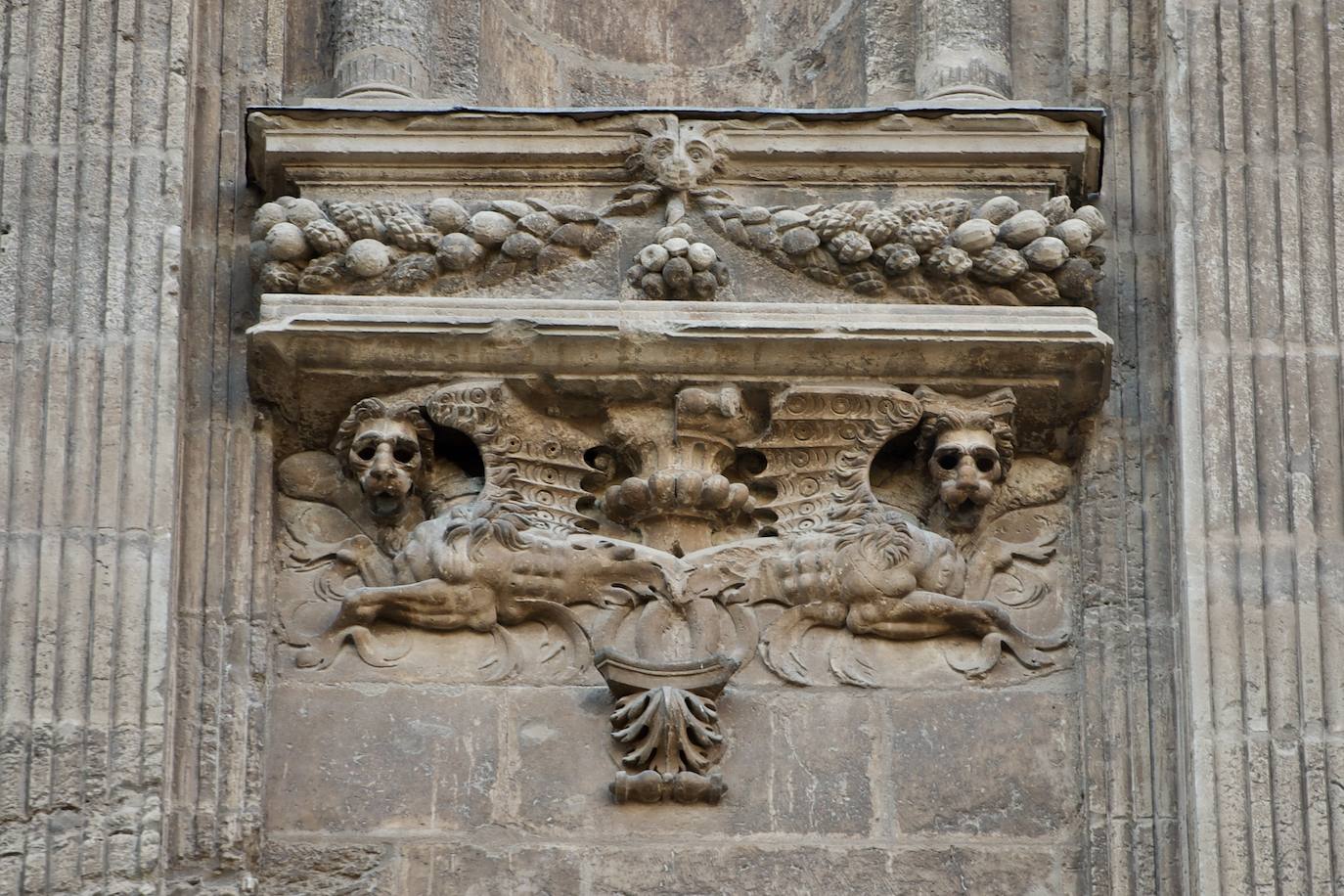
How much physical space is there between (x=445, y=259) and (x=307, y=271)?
33 cm

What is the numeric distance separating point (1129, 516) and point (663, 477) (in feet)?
3.67

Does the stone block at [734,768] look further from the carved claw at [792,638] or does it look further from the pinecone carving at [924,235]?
the pinecone carving at [924,235]

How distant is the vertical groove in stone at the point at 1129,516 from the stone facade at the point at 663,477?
0.01 meters

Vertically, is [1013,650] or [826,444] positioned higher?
[826,444]

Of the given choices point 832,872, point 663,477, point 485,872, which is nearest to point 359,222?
point 663,477

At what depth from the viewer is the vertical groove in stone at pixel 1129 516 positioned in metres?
7.37

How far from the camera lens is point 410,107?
26.0 ft

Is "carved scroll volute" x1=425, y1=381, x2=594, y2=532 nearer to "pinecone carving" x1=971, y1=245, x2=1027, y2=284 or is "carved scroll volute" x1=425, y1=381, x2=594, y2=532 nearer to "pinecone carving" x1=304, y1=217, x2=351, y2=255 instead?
"pinecone carving" x1=304, y1=217, x2=351, y2=255

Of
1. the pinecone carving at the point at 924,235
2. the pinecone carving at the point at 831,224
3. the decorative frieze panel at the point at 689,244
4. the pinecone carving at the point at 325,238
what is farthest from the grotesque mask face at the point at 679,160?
the pinecone carving at the point at 325,238

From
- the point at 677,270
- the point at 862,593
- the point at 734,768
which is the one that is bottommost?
the point at 734,768

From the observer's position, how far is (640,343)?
303 inches

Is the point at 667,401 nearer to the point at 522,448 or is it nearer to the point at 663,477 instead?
the point at 663,477

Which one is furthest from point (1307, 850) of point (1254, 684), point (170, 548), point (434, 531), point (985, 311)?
point (170, 548)

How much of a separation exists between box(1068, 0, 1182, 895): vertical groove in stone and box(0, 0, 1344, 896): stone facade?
1cm
